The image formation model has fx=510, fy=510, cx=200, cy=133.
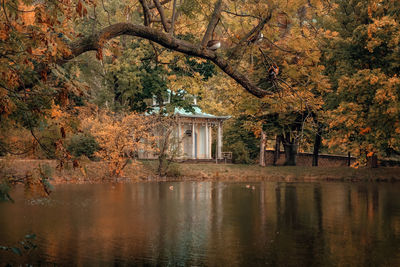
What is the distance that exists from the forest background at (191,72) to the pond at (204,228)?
261 centimetres

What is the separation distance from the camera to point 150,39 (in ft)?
28.2

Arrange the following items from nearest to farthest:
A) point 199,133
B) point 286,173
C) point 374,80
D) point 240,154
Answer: point 374,80 → point 286,173 → point 240,154 → point 199,133

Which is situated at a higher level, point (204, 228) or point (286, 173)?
point (286, 173)

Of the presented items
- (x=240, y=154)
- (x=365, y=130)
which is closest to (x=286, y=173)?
(x=240, y=154)

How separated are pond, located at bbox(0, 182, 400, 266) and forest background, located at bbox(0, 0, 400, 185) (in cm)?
261

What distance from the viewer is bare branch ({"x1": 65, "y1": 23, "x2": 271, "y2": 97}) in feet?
25.7

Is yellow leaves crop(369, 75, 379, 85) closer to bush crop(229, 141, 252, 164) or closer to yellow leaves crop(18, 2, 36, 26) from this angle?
yellow leaves crop(18, 2, 36, 26)

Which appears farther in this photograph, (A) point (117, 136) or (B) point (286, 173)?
(B) point (286, 173)

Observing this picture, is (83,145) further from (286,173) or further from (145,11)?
(145,11)

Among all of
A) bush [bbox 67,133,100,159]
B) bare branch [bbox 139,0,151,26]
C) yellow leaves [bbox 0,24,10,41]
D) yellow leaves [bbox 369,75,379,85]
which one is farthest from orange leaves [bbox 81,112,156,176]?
yellow leaves [bbox 0,24,10,41]

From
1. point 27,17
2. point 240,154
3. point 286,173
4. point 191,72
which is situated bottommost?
point 286,173

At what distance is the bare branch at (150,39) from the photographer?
25.7 feet

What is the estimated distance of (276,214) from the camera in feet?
64.3

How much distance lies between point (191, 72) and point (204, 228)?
622cm
